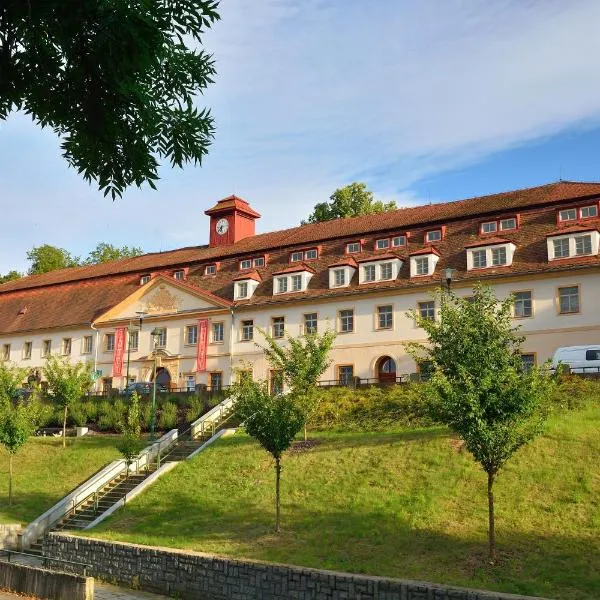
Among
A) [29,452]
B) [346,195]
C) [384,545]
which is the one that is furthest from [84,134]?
[346,195]

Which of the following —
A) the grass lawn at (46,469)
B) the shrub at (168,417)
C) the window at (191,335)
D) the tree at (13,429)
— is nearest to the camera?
the grass lawn at (46,469)

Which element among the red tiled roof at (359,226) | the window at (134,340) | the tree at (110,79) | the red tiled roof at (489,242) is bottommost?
the tree at (110,79)

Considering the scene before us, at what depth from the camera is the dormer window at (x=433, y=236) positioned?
4184cm

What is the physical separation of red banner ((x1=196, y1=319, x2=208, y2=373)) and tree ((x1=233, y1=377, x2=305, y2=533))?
→ 23.8m

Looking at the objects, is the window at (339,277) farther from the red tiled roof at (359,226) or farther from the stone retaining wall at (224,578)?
the stone retaining wall at (224,578)

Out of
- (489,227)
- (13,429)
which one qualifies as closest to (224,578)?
(13,429)

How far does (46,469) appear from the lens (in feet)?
103

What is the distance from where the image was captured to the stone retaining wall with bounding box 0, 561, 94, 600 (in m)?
16.0

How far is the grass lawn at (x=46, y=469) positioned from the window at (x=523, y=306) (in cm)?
2021

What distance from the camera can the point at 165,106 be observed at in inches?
362

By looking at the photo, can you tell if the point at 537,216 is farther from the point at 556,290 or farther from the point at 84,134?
the point at 84,134

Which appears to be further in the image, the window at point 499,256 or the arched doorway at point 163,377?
the arched doorway at point 163,377

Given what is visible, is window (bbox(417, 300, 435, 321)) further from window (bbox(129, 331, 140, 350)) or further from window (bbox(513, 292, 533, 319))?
window (bbox(129, 331, 140, 350))

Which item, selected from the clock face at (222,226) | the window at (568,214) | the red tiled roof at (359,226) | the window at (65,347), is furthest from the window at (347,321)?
the window at (65,347)
